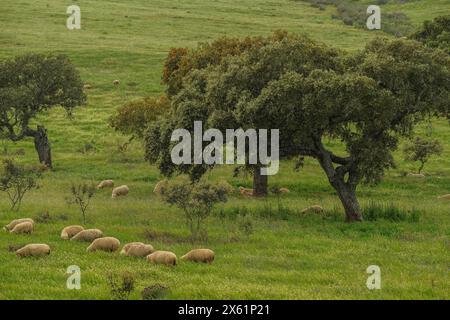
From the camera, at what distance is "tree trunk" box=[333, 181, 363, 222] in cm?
2955

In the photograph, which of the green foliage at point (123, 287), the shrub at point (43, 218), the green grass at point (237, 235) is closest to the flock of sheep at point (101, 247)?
the green grass at point (237, 235)

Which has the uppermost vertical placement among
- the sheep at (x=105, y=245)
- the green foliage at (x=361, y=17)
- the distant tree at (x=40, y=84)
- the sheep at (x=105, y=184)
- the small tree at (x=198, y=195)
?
the green foliage at (x=361, y=17)

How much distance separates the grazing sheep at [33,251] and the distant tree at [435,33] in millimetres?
40608

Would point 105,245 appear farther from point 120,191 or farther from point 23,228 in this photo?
point 120,191

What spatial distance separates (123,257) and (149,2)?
130220mm

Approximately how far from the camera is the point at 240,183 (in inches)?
1720

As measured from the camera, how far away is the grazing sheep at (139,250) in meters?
20.9

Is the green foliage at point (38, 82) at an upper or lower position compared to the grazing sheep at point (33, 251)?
upper

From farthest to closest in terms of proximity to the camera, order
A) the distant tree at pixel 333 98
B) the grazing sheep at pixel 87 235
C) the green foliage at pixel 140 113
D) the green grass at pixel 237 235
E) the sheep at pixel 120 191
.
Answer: the green foliage at pixel 140 113 < the sheep at pixel 120 191 < the distant tree at pixel 333 98 < the grazing sheep at pixel 87 235 < the green grass at pixel 237 235

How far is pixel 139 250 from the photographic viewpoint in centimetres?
2094

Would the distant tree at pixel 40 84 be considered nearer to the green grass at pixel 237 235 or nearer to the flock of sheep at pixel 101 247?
the green grass at pixel 237 235

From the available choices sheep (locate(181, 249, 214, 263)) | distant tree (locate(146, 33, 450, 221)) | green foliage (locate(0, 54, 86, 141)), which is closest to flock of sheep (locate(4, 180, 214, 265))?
sheep (locate(181, 249, 214, 263))

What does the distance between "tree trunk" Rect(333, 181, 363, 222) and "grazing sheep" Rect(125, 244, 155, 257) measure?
11748 mm

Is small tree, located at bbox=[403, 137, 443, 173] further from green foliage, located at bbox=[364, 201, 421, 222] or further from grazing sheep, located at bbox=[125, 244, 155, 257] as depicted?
grazing sheep, located at bbox=[125, 244, 155, 257]
